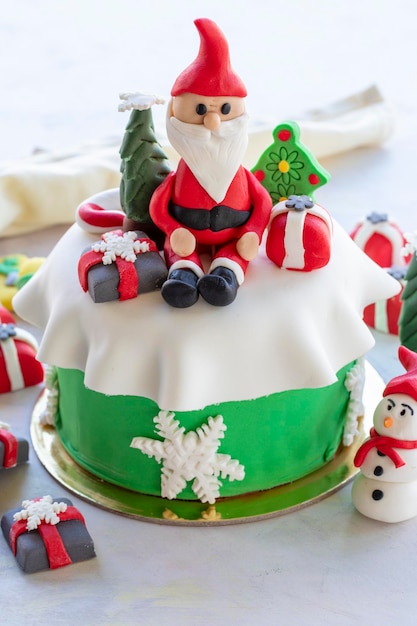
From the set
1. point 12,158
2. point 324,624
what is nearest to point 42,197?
point 12,158

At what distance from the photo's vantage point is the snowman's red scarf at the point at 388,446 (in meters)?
2.16

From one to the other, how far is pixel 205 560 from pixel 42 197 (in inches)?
62.5

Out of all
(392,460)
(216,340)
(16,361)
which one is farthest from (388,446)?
(16,361)

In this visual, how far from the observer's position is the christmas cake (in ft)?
6.82

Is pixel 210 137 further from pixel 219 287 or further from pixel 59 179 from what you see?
pixel 59 179

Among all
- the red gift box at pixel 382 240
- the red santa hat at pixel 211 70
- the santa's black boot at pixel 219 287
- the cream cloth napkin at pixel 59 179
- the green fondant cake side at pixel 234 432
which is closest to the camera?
the red santa hat at pixel 211 70

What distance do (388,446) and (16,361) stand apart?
972mm

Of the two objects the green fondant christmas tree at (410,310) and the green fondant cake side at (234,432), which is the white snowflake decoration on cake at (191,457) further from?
the green fondant christmas tree at (410,310)

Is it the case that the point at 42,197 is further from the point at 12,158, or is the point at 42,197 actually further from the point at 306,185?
the point at 306,185

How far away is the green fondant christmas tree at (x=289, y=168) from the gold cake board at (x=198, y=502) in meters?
0.58

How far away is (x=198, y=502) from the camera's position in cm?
229

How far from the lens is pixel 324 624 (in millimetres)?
2010

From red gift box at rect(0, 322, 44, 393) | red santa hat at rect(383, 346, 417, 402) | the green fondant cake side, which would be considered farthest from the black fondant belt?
red gift box at rect(0, 322, 44, 393)

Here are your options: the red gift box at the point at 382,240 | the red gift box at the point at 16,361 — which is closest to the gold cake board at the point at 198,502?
the red gift box at the point at 16,361
